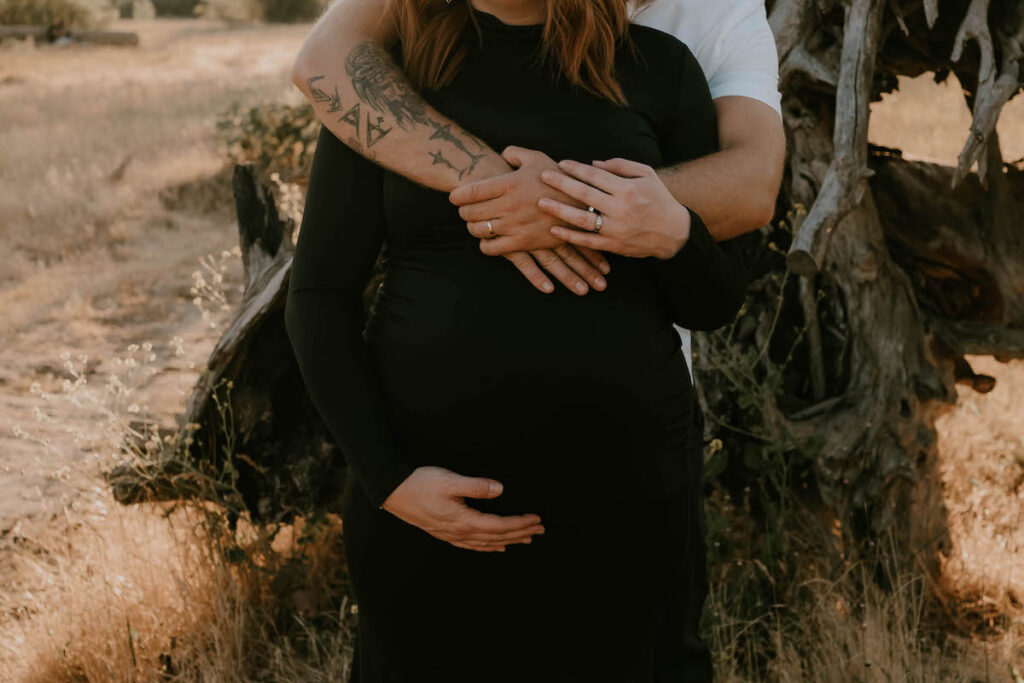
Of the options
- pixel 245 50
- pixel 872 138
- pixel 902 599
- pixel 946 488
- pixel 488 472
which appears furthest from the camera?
pixel 245 50

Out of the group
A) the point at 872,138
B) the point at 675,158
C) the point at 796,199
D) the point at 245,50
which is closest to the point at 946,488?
the point at 796,199

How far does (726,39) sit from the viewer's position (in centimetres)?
199

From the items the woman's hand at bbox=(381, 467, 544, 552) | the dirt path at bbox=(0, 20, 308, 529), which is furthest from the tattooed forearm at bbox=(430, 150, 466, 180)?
the dirt path at bbox=(0, 20, 308, 529)

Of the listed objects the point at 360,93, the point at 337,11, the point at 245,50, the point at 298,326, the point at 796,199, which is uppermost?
the point at 245,50

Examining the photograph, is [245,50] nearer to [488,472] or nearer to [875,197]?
[875,197]

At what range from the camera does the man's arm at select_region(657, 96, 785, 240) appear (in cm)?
175

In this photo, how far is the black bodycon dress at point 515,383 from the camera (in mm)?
1712

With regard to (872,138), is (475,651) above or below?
below

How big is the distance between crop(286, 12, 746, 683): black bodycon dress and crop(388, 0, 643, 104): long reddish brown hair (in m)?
0.03

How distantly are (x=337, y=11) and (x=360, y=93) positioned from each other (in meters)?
0.30

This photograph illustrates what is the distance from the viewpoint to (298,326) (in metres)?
1.77

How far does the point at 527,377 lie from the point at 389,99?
0.62 m

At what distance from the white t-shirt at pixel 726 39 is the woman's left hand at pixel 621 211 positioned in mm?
383

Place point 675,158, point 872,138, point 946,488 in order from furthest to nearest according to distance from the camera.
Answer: point 872,138
point 946,488
point 675,158
